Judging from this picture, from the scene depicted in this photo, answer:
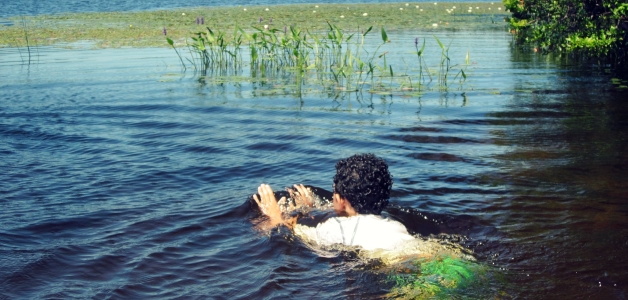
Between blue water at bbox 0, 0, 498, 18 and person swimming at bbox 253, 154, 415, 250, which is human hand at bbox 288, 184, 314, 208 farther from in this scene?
blue water at bbox 0, 0, 498, 18

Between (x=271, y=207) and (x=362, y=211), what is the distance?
1.08 meters

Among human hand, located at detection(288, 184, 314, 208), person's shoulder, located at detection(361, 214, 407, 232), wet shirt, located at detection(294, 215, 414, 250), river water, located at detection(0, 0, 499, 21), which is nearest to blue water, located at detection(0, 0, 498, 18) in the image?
river water, located at detection(0, 0, 499, 21)

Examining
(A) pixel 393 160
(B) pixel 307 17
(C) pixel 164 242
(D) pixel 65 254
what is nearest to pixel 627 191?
(A) pixel 393 160

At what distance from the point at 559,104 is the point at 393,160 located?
13.5ft

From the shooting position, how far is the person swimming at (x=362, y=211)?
5.23 m

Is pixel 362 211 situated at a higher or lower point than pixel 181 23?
lower

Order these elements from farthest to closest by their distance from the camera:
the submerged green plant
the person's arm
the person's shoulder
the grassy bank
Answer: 1. the grassy bank
2. the person's arm
3. the person's shoulder
4. the submerged green plant

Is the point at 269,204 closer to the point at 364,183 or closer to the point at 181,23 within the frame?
the point at 364,183

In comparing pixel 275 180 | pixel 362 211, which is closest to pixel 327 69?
pixel 275 180

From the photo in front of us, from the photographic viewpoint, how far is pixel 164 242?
5.86 meters

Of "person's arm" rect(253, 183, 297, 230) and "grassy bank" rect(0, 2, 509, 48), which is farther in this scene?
"grassy bank" rect(0, 2, 509, 48)

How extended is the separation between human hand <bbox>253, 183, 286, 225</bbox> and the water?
0.22 metres

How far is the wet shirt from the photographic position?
205 inches

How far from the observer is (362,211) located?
5.41 m
